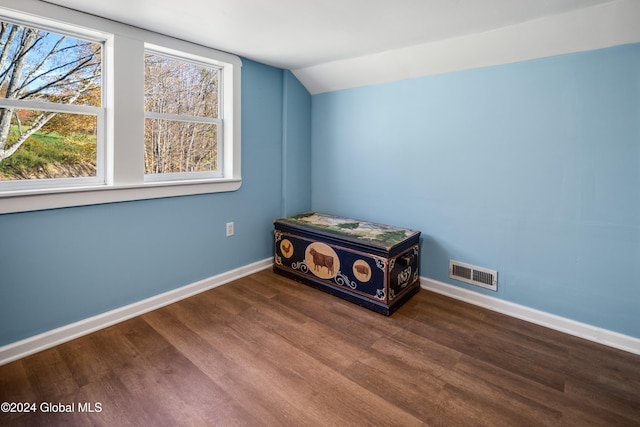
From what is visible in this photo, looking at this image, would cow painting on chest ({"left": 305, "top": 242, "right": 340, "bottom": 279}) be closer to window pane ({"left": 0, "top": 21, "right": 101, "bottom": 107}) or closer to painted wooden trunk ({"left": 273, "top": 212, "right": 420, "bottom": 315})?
painted wooden trunk ({"left": 273, "top": 212, "right": 420, "bottom": 315})

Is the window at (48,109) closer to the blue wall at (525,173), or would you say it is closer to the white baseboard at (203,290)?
the white baseboard at (203,290)

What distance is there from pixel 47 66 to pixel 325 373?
253 centimetres

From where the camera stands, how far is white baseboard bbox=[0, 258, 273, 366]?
192 centimetres

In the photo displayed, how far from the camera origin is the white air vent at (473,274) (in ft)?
8.27

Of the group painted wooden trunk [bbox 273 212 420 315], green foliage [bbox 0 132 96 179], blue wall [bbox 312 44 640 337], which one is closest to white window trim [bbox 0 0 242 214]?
green foliage [bbox 0 132 96 179]

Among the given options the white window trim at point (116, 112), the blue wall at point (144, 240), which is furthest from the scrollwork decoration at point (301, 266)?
the white window trim at point (116, 112)

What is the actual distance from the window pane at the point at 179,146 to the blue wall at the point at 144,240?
281 mm

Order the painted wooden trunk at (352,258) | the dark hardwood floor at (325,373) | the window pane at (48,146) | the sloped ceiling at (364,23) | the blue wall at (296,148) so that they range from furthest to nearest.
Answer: the blue wall at (296,148) < the painted wooden trunk at (352,258) < the window pane at (48,146) < the sloped ceiling at (364,23) < the dark hardwood floor at (325,373)

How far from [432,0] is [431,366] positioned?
2.06m

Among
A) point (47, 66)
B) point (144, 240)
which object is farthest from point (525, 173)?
point (47, 66)

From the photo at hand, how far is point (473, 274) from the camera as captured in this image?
2617 millimetres

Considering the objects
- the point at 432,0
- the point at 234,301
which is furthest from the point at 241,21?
the point at 234,301

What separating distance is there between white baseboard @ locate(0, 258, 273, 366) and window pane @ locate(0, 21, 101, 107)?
1.45m

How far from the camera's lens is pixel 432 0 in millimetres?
1776
